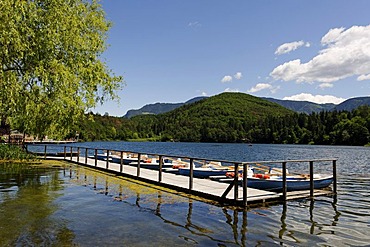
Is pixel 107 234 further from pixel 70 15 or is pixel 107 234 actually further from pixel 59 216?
pixel 70 15

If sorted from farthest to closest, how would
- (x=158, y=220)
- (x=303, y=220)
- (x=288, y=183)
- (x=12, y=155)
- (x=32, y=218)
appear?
(x=12, y=155), (x=288, y=183), (x=303, y=220), (x=158, y=220), (x=32, y=218)

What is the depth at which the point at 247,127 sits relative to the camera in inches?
6289

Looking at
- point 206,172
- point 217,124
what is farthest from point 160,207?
point 217,124

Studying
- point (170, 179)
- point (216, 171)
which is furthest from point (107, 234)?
point (216, 171)

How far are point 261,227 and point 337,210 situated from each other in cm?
459

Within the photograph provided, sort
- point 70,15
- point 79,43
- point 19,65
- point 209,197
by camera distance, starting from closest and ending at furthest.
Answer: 1. point 19,65
2. point 209,197
3. point 70,15
4. point 79,43

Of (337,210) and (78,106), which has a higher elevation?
(78,106)

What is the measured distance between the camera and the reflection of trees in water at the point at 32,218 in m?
6.52

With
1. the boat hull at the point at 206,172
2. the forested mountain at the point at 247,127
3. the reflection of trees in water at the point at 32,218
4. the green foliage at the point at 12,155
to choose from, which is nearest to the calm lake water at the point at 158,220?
the reflection of trees in water at the point at 32,218

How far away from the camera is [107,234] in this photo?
23.2ft

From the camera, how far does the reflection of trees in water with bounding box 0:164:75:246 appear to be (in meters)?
6.52

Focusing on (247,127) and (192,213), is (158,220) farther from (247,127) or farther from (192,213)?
(247,127)

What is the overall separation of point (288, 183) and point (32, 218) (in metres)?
10.6

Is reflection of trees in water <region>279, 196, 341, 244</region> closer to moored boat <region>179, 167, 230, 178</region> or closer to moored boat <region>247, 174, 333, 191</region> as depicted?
moored boat <region>247, 174, 333, 191</region>
